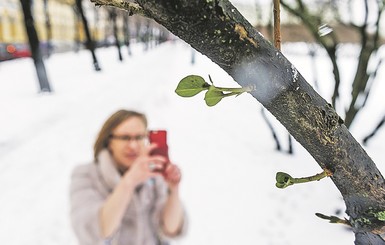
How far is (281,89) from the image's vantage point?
1.71ft

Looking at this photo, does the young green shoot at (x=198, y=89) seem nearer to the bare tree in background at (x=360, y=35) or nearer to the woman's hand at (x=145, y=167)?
the woman's hand at (x=145, y=167)

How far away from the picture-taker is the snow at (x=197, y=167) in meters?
5.04

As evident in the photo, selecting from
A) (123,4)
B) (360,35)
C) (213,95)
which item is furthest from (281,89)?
(360,35)

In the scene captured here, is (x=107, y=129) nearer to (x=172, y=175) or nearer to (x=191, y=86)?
(x=172, y=175)

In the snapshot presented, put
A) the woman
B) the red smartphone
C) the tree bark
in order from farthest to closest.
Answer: the woman < the red smartphone < the tree bark

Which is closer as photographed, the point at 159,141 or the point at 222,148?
the point at 159,141

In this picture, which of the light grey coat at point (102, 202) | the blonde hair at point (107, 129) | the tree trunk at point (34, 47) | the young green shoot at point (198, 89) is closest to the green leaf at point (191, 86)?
the young green shoot at point (198, 89)

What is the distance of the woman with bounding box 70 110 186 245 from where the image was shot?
269 centimetres

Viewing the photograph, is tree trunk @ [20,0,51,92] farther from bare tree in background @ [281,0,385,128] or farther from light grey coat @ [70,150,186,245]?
light grey coat @ [70,150,186,245]

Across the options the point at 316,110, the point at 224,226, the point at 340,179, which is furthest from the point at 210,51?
the point at 224,226

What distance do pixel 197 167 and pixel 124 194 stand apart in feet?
14.6

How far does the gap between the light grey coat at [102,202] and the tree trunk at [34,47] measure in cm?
1103

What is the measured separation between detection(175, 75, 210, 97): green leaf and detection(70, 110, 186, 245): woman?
2.12m

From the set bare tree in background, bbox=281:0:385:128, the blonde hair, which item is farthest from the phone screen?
bare tree in background, bbox=281:0:385:128
